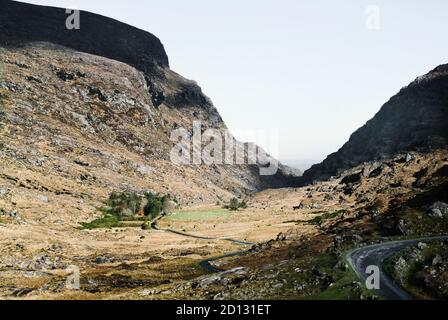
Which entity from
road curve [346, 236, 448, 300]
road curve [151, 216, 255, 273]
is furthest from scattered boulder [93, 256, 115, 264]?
road curve [346, 236, 448, 300]

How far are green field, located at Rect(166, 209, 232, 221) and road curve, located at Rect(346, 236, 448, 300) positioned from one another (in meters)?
96.9

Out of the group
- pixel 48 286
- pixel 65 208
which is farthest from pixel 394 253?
pixel 65 208

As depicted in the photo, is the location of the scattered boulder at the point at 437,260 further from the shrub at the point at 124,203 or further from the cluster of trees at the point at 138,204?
the shrub at the point at 124,203

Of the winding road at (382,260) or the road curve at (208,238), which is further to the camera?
the road curve at (208,238)

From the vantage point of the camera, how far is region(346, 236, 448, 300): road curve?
156ft

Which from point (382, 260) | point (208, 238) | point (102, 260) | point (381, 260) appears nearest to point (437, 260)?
point (382, 260)

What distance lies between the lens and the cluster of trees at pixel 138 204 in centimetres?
15361

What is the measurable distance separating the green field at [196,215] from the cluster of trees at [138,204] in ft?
17.6

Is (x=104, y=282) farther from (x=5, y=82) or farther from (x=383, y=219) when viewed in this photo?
(x=5, y=82)

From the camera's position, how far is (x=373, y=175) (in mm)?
189500

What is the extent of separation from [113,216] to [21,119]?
66.5 meters

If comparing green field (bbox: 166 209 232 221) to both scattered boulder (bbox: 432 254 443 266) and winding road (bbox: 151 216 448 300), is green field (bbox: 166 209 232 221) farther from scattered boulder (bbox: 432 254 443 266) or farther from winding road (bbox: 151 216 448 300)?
scattered boulder (bbox: 432 254 443 266)

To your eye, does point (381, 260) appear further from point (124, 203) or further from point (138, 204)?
point (138, 204)

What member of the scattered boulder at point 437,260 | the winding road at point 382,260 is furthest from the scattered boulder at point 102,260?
the scattered boulder at point 437,260
